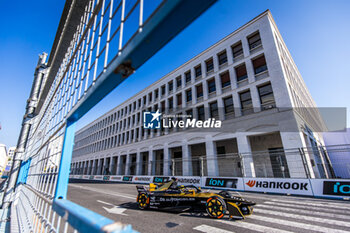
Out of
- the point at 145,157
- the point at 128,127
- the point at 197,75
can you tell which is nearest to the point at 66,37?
the point at 197,75

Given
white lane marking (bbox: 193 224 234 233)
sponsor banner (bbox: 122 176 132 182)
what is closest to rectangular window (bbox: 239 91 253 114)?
white lane marking (bbox: 193 224 234 233)

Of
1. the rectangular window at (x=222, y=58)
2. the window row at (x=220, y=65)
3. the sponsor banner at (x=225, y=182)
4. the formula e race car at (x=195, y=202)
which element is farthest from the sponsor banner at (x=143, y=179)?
the rectangular window at (x=222, y=58)

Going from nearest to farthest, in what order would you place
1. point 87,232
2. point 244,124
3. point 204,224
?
point 87,232 → point 204,224 → point 244,124

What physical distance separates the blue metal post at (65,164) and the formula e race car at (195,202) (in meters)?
4.65

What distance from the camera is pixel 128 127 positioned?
34.7 meters

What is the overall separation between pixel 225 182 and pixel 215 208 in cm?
819

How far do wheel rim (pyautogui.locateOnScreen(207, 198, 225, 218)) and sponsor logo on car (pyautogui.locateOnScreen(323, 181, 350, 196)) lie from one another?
729 cm

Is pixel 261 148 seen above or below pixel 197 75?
below

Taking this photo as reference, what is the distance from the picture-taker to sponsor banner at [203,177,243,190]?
1209 centimetres

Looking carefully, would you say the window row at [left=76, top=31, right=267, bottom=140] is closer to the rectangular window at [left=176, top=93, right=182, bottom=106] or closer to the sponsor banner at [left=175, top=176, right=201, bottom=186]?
the rectangular window at [left=176, top=93, right=182, bottom=106]

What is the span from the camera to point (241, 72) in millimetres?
18750

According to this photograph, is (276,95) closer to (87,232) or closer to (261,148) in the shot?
(261,148)

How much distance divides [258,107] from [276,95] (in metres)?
1.90

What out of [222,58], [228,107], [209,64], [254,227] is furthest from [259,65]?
[254,227]
